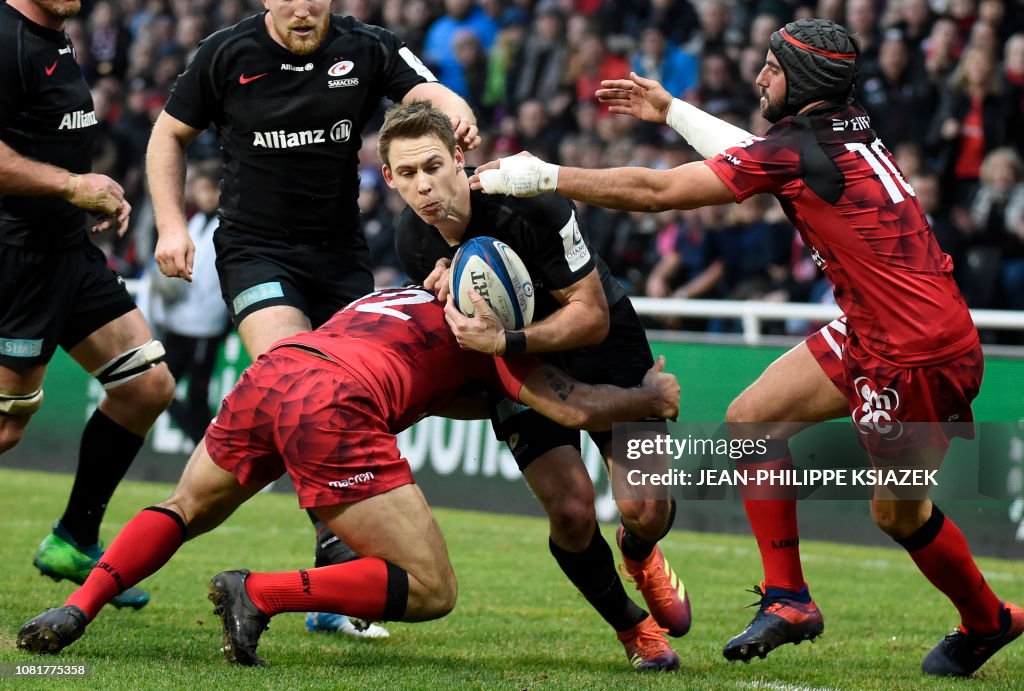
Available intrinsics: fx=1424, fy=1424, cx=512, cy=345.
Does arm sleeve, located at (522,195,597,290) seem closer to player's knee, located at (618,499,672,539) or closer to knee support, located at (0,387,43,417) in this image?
player's knee, located at (618,499,672,539)

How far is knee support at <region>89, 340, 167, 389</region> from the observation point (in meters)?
7.07

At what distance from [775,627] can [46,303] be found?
150 inches

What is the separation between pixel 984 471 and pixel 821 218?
435 centimetres

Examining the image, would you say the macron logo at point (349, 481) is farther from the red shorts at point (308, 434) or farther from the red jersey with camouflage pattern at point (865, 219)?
the red jersey with camouflage pattern at point (865, 219)

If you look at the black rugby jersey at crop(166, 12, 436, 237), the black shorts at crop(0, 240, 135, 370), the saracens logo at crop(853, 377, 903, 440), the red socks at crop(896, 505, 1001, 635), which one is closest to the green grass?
the red socks at crop(896, 505, 1001, 635)

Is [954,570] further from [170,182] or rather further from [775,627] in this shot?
[170,182]

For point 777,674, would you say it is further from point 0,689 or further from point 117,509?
point 117,509

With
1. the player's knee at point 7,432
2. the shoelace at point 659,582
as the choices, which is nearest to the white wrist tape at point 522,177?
the shoelace at point 659,582

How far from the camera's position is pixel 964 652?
19.2 feet

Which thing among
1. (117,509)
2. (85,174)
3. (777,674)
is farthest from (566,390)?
(117,509)

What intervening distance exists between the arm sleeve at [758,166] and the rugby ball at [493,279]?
33.8 inches

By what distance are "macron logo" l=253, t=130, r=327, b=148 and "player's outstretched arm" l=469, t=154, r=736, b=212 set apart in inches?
64.7

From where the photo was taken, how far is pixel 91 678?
5.04 m

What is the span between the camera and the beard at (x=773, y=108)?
5.79 m
